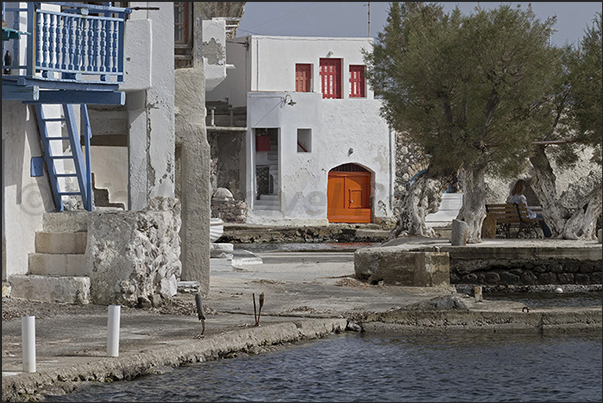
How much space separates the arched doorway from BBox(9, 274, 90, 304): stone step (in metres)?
26.2

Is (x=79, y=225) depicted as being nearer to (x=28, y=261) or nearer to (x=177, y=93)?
(x=28, y=261)

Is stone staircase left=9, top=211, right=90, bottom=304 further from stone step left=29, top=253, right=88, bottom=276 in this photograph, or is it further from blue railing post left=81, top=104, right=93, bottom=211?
blue railing post left=81, top=104, right=93, bottom=211

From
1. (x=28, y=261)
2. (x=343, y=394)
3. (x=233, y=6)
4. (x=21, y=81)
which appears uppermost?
(x=233, y=6)

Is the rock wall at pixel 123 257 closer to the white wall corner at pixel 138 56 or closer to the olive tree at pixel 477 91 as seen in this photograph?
the white wall corner at pixel 138 56

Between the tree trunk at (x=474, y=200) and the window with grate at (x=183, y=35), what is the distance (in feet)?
29.1

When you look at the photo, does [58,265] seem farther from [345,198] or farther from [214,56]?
[345,198]

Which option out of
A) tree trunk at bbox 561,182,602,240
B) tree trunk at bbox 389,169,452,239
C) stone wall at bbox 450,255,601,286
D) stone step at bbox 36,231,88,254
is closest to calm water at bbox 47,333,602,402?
stone step at bbox 36,231,88,254

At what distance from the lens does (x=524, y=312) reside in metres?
11.9

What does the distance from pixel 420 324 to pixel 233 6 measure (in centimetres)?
2253

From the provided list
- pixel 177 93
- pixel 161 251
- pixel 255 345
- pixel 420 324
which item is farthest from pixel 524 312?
pixel 177 93

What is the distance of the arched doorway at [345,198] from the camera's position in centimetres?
3784

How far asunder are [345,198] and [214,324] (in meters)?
27.2

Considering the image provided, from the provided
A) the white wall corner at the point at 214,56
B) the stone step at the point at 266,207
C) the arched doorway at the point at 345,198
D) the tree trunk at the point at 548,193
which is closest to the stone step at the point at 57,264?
the white wall corner at the point at 214,56

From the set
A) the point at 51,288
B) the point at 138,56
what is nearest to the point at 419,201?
the point at 138,56
